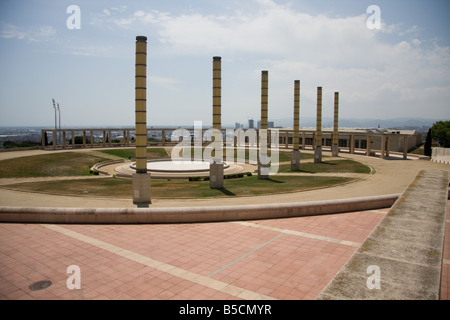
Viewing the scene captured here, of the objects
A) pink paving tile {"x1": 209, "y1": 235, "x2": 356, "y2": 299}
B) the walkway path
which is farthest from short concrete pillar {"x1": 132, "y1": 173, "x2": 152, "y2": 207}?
pink paving tile {"x1": 209, "y1": 235, "x2": 356, "y2": 299}

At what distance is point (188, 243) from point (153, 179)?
1788 cm

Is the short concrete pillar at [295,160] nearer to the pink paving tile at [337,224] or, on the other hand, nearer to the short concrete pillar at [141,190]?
the pink paving tile at [337,224]

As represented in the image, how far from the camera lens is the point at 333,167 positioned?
1284 inches

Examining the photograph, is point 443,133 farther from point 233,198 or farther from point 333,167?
A: point 233,198

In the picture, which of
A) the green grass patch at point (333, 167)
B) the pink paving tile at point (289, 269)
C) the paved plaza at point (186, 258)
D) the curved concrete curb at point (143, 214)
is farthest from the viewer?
the green grass patch at point (333, 167)

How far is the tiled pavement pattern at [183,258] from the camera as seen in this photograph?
811cm

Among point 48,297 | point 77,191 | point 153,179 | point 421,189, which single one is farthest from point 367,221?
point 153,179

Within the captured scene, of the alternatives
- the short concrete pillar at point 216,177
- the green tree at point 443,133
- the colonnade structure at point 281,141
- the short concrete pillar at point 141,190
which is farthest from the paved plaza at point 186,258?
the green tree at point 443,133

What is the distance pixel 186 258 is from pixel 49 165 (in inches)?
1150

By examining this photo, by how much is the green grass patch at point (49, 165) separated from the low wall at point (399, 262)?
29623mm

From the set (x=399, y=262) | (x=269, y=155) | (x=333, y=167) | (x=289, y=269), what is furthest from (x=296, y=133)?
(x=399, y=262)

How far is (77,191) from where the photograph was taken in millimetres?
20375

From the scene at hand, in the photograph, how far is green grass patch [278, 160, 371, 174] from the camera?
30.3 meters
